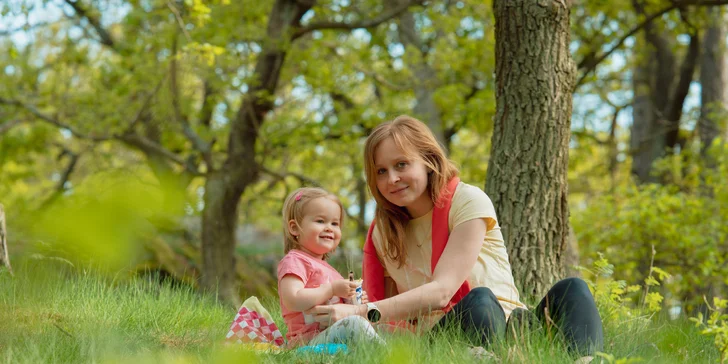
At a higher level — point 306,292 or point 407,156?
point 407,156

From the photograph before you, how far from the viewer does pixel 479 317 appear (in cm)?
290

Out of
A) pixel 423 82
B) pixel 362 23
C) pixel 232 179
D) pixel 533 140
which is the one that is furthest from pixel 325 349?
pixel 423 82

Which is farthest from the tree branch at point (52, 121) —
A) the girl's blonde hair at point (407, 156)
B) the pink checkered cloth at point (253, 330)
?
the girl's blonde hair at point (407, 156)

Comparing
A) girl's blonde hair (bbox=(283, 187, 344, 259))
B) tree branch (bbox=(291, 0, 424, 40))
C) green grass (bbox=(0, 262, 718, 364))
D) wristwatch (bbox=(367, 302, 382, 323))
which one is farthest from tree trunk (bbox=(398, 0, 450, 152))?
wristwatch (bbox=(367, 302, 382, 323))

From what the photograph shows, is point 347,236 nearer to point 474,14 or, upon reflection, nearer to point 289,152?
point 289,152

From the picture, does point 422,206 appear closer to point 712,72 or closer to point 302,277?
point 302,277

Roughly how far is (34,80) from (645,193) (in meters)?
10.4

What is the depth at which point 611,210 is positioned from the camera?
9805mm

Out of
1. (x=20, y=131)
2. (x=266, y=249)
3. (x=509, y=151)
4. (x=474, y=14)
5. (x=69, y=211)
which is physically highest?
(x=474, y=14)

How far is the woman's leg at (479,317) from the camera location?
114 inches

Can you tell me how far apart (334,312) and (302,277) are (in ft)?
0.75

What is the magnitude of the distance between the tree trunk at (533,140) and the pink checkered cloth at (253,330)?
1.72 m

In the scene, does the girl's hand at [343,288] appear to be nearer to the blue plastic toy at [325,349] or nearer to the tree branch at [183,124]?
the blue plastic toy at [325,349]

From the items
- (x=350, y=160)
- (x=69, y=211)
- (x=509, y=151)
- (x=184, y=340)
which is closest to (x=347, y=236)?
(x=350, y=160)
